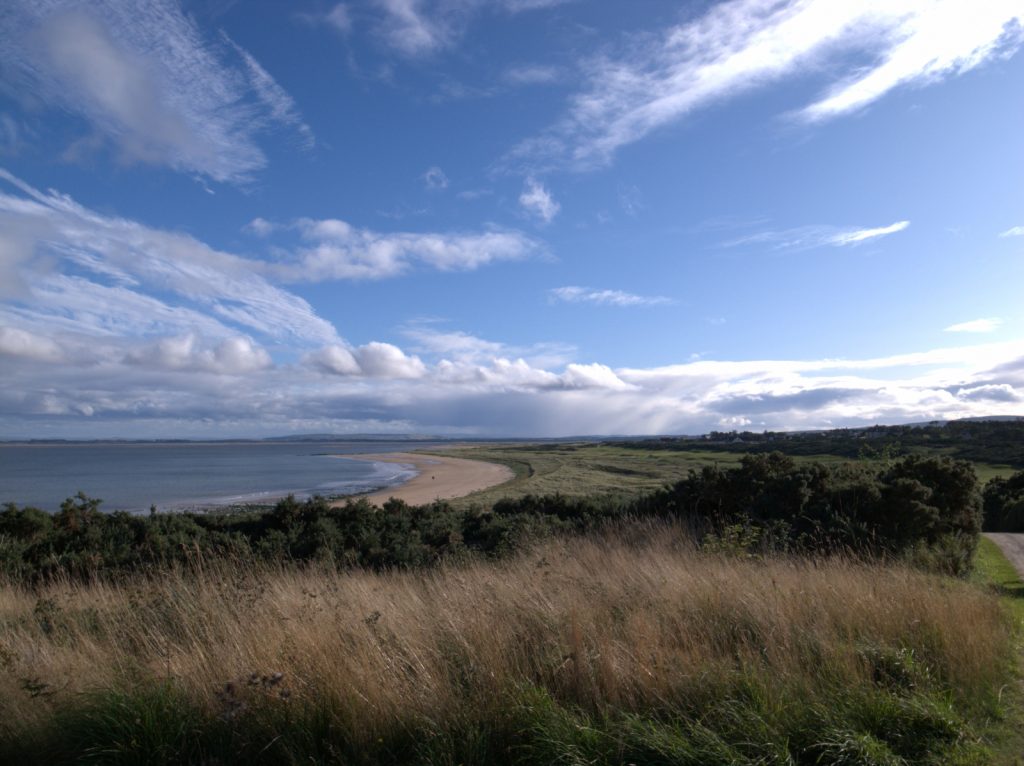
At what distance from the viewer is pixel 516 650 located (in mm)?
4527

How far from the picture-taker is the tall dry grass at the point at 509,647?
13.0 ft

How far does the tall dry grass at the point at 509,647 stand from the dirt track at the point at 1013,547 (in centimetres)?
762

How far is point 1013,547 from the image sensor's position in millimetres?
14297

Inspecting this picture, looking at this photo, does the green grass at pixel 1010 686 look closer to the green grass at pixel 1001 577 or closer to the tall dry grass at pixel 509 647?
the green grass at pixel 1001 577

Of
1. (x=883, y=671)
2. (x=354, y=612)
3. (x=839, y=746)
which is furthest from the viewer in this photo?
(x=354, y=612)

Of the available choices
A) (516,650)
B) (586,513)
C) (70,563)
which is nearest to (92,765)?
(516,650)

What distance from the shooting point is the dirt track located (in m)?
12.0

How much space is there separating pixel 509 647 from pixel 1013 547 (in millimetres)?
15043

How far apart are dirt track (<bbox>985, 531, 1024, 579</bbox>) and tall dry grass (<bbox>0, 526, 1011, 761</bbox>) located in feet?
25.0

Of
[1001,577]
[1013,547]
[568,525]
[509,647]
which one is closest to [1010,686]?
[509,647]

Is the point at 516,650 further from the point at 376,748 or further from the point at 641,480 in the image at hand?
the point at 641,480

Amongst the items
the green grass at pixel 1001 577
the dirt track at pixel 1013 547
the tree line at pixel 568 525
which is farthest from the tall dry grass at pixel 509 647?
the dirt track at pixel 1013 547

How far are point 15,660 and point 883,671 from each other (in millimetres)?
6303

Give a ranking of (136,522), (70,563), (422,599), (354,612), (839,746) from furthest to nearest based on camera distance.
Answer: (136,522), (70,563), (422,599), (354,612), (839,746)
